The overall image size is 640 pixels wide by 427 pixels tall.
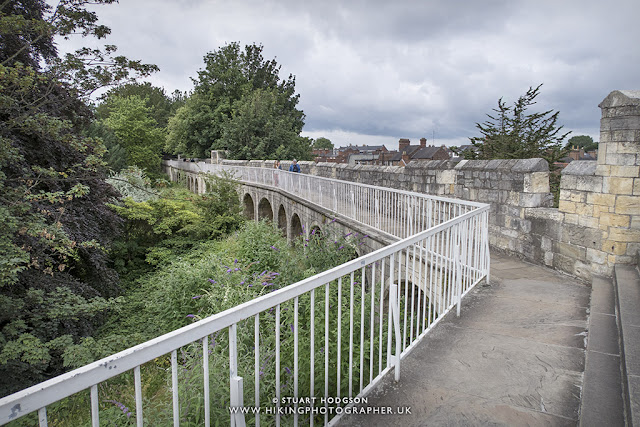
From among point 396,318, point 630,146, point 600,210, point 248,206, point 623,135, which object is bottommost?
point 248,206

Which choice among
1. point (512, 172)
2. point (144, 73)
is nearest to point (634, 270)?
point (512, 172)

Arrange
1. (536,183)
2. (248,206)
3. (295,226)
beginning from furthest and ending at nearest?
(248,206)
(295,226)
(536,183)

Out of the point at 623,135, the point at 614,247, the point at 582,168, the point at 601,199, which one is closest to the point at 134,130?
the point at 582,168

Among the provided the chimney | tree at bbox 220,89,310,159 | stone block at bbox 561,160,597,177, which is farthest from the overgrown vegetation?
the chimney

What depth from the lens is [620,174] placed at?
16.5ft

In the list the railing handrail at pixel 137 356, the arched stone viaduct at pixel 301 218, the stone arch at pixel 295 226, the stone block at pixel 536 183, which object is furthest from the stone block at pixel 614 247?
the stone arch at pixel 295 226

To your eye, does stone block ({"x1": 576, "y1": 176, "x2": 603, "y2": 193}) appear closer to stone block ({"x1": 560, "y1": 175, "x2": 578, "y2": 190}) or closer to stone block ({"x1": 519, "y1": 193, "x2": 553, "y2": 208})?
stone block ({"x1": 560, "y1": 175, "x2": 578, "y2": 190})

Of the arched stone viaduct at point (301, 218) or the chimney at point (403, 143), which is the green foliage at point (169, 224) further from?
the chimney at point (403, 143)

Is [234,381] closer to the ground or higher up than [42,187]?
closer to the ground

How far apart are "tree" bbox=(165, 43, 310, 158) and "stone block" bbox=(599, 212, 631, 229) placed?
97.2ft

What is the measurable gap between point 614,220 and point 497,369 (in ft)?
10.8

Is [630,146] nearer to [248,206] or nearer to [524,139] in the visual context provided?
[524,139]

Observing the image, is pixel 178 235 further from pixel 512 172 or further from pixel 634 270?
pixel 634 270

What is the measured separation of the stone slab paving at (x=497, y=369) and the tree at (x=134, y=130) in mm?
39584
